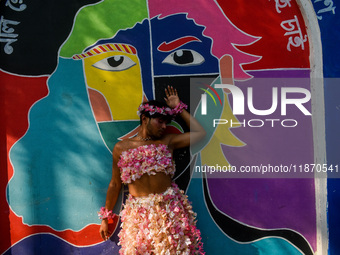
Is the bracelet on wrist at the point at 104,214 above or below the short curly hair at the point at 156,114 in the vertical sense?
below

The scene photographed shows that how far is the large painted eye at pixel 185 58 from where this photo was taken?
12.4ft

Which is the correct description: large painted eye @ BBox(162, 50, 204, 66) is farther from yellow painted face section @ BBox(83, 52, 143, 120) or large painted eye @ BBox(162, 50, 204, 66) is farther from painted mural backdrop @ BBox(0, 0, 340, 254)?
yellow painted face section @ BBox(83, 52, 143, 120)

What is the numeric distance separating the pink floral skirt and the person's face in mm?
563

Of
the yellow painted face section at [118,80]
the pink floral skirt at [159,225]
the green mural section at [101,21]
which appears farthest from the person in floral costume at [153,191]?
the green mural section at [101,21]

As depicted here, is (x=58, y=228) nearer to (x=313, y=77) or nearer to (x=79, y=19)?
(x=79, y=19)

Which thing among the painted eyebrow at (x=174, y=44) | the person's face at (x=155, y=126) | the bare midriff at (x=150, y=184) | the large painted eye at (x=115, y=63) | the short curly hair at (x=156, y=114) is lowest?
the bare midriff at (x=150, y=184)

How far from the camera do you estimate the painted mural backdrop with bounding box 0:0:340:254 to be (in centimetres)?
373

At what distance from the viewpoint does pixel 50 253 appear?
3.73m

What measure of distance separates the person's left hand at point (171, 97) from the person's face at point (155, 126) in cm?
30

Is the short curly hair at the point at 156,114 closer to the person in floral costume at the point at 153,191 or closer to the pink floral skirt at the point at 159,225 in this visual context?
the person in floral costume at the point at 153,191

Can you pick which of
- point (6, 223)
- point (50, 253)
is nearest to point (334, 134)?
point (50, 253)

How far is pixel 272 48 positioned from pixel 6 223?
3526 millimetres

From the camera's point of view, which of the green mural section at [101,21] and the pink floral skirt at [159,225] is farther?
the green mural section at [101,21]

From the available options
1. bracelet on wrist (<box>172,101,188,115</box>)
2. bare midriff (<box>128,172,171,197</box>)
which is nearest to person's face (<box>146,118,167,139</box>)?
bracelet on wrist (<box>172,101,188,115</box>)
